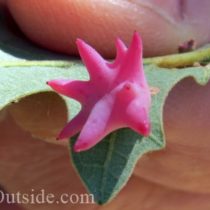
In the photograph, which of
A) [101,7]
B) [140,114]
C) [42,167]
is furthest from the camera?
[42,167]

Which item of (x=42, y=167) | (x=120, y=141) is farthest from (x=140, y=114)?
(x=42, y=167)

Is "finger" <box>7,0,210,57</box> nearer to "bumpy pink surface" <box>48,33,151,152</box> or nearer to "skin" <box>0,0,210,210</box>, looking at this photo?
"skin" <box>0,0,210,210</box>

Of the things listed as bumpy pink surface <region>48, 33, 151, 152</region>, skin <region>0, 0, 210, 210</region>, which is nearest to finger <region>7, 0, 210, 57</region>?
skin <region>0, 0, 210, 210</region>

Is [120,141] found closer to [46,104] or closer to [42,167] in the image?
[46,104]

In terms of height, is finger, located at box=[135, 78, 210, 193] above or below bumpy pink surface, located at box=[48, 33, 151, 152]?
below

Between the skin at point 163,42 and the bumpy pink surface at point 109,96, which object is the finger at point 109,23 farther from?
the bumpy pink surface at point 109,96

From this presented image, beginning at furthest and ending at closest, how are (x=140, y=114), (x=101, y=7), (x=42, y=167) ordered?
(x=42, y=167) → (x=101, y=7) → (x=140, y=114)
